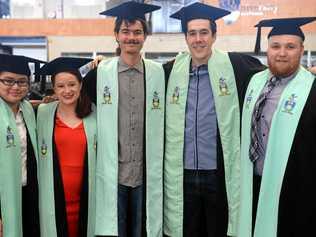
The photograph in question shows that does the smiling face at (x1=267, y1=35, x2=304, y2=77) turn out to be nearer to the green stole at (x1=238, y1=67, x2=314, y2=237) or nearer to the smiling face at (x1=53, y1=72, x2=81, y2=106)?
the green stole at (x1=238, y1=67, x2=314, y2=237)

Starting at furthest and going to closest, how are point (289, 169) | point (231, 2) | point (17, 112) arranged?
point (231, 2) → point (17, 112) → point (289, 169)

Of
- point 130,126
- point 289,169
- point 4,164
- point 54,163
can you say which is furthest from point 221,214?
point 4,164

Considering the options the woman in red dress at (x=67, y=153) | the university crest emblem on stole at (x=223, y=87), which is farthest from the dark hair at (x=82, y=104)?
the university crest emblem on stole at (x=223, y=87)

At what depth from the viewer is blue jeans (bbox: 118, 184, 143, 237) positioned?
2992mm

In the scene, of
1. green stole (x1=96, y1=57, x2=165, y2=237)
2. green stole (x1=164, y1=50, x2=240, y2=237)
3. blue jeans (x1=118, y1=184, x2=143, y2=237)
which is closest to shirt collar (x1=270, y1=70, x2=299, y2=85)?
green stole (x1=164, y1=50, x2=240, y2=237)

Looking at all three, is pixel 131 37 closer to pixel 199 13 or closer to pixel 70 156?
pixel 199 13

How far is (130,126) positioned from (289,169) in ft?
3.63

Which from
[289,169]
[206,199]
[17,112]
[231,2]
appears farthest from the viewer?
[231,2]

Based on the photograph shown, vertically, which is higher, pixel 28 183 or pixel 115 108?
pixel 115 108

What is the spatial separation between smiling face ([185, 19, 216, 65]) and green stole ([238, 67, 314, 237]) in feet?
1.30

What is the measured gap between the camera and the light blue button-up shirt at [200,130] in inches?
114

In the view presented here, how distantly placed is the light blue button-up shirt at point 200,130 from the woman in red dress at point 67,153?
0.68m

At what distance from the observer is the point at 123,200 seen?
300 cm

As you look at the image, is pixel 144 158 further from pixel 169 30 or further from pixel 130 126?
pixel 169 30
